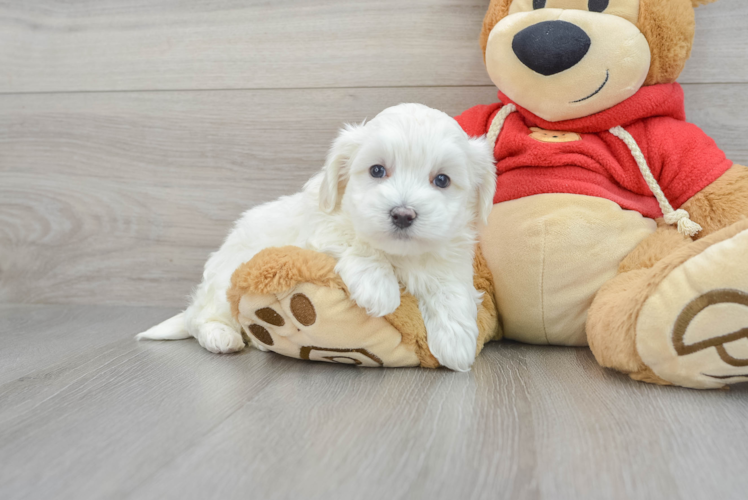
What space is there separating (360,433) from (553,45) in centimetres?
79

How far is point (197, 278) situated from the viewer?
1704 mm

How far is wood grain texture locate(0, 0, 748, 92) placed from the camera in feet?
4.83

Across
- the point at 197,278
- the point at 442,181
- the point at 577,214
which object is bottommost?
the point at 197,278

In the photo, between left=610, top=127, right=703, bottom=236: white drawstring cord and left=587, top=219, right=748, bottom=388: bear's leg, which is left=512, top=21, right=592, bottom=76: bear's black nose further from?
left=587, top=219, right=748, bottom=388: bear's leg

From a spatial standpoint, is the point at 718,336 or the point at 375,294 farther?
the point at 375,294

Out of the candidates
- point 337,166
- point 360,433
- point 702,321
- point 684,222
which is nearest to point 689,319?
point 702,321

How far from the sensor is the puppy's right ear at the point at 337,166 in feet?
3.45

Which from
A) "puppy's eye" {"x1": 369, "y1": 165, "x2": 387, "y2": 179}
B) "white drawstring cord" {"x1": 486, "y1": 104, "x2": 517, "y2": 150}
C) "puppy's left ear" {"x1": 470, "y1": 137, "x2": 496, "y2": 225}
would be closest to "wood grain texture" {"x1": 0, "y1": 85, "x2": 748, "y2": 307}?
"white drawstring cord" {"x1": 486, "y1": 104, "x2": 517, "y2": 150}

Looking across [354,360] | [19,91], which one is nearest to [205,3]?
[19,91]

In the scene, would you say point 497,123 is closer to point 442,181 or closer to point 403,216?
point 442,181

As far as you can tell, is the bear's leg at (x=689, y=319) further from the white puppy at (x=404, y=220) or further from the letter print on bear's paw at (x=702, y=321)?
the white puppy at (x=404, y=220)

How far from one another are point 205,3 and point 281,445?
133cm

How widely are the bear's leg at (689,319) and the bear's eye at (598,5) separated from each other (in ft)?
1.68

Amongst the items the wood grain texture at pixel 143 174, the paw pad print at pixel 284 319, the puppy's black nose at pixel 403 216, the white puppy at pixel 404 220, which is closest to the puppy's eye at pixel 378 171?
the white puppy at pixel 404 220
